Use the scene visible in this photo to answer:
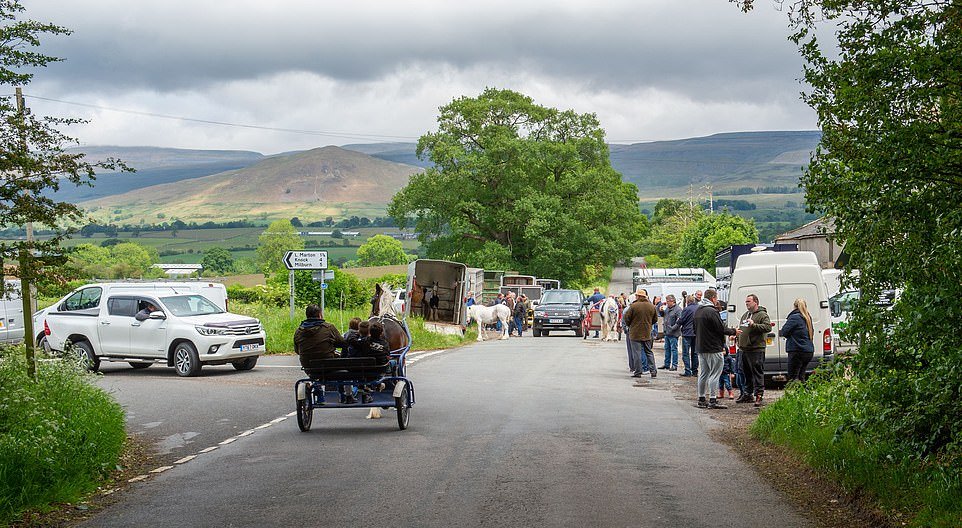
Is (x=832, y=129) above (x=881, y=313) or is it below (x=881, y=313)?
above

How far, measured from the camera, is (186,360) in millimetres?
22578

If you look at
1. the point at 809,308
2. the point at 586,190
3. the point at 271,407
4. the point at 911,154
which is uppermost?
the point at 586,190

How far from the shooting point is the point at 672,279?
149 ft

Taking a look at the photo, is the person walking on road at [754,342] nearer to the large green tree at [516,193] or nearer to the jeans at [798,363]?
the jeans at [798,363]

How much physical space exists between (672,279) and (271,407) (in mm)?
31202

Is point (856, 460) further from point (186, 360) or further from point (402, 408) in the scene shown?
point (186, 360)

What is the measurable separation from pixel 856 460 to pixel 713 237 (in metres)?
93.8

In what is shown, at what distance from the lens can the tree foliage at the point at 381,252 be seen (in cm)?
18225

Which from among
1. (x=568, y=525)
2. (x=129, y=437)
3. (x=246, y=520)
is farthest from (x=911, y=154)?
(x=129, y=437)

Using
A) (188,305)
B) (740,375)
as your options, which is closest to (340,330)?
(188,305)

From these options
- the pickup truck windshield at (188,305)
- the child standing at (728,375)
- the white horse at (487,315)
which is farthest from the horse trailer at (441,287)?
the child standing at (728,375)

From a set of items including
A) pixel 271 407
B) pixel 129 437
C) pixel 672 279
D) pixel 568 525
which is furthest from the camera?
pixel 672 279

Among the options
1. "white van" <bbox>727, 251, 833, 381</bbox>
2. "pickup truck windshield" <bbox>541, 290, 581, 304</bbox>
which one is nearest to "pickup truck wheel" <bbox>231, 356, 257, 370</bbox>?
"white van" <bbox>727, 251, 833, 381</bbox>

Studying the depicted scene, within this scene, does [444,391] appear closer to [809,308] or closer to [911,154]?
[809,308]
